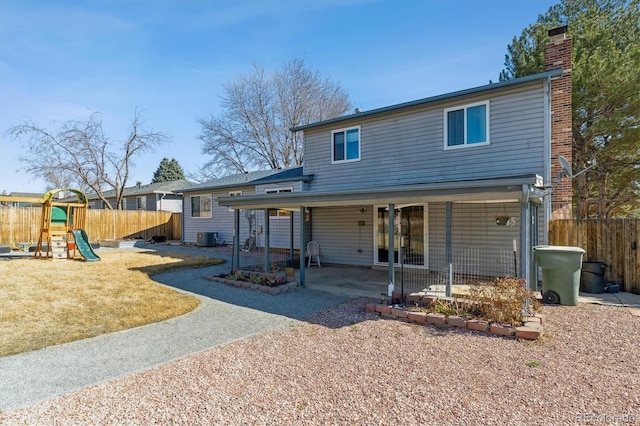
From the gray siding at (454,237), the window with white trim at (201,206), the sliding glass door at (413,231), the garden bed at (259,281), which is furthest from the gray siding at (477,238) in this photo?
the window with white trim at (201,206)

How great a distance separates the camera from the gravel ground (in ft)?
9.48

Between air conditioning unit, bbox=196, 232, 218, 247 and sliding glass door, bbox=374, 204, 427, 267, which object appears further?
air conditioning unit, bbox=196, 232, 218, 247

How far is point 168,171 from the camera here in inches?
2064

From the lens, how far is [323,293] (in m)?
7.81

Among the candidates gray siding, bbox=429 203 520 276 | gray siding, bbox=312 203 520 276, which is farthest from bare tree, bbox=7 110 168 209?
gray siding, bbox=429 203 520 276

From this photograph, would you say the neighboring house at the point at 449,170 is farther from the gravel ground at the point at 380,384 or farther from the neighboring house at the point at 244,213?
the neighboring house at the point at 244,213

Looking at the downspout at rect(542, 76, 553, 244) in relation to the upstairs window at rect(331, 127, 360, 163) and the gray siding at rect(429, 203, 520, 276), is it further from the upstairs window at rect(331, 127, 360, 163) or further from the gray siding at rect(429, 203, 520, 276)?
the upstairs window at rect(331, 127, 360, 163)

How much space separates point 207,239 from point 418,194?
43.6 ft

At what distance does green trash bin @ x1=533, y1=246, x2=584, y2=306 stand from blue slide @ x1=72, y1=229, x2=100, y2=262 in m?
13.2

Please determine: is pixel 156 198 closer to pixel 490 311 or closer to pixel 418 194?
pixel 418 194

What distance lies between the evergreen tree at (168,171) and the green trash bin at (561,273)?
5220 cm

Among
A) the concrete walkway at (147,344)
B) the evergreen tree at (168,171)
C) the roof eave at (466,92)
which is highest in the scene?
the evergreen tree at (168,171)

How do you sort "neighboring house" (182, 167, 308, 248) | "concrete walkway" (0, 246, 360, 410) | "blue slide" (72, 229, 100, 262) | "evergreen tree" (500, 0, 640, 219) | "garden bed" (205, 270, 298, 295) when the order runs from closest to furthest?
"concrete walkway" (0, 246, 360, 410) < "garden bed" (205, 270, 298, 295) < "blue slide" (72, 229, 100, 262) < "evergreen tree" (500, 0, 640, 219) < "neighboring house" (182, 167, 308, 248)

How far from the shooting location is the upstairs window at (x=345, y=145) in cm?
1145
